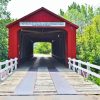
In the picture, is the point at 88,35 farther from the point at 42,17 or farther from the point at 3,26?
the point at 42,17

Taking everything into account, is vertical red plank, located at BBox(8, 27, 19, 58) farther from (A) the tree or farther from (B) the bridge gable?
(A) the tree

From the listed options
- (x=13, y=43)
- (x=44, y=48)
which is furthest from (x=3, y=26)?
(x=44, y=48)

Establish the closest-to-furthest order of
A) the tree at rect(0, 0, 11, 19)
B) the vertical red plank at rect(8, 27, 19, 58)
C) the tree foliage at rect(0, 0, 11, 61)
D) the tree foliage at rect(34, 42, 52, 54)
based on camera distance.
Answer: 1. the vertical red plank at rect(8, 27, 19, 58)
2. the tree foliage at rect(0, 0, 11, 61)
3. the tree at rect(0, 0, 11, 19)
4. the tree foliage at rect(34, 42, 52, 54)

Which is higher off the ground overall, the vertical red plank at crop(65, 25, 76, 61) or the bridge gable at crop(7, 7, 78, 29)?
the bridge gable at crop(7, 7, 78, 29)

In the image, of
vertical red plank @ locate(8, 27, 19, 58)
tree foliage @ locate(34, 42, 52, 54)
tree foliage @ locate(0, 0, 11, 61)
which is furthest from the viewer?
tree foliage @ locate(34, 42, 52, 54)

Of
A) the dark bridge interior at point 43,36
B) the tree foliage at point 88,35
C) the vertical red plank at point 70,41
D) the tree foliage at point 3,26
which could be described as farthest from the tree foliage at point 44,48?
the vertical red plank at point 70,41

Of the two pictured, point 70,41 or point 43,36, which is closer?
point 70,41

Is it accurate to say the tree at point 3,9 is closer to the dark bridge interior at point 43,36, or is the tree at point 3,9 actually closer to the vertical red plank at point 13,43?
the dark bridge interior at point 43,36

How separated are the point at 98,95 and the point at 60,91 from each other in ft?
4.27

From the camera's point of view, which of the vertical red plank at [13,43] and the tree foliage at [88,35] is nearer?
the vertical red plank at [13,43]

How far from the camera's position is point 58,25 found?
81.7 ft

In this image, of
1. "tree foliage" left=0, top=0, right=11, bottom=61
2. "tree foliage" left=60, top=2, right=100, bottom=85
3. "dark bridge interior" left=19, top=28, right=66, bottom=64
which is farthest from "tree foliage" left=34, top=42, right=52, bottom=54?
"tree foliage" left=0, top=0, right=11, bottom=61

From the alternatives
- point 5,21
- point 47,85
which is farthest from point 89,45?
point 47,85

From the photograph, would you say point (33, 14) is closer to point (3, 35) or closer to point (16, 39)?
point (16, 39)
